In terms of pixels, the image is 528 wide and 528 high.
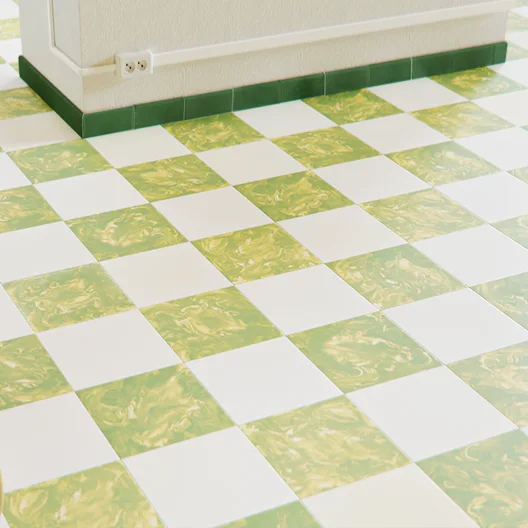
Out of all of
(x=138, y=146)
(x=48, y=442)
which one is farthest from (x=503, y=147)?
(x=48, y=442)

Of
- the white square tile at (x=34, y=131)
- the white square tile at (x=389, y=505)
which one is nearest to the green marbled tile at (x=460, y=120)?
the white square tile at (x=34, y=131)

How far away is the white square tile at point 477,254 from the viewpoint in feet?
9.13

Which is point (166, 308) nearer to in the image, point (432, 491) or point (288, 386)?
point (288, 386)

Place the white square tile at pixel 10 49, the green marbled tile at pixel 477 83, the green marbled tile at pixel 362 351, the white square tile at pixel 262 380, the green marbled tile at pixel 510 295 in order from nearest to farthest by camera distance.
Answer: the white square tile at pixel 262 380 → the green marbled tile at pixel 362 351 → the green marbled tile at pixel 510 295 → the green marbled tile at pixel 477 83 → the white square tile at pixel 10 49

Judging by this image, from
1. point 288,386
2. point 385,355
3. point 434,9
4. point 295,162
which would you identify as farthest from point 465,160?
point 288,386

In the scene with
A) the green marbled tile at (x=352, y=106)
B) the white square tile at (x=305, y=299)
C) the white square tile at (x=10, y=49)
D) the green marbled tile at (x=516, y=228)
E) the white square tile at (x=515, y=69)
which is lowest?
the white square tile at (x=305, y=299)

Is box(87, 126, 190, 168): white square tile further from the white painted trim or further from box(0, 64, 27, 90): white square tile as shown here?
box(0, 64, 27, 90): white square tile

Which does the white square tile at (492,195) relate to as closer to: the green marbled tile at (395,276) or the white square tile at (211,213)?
the green marbled tile at (395,276)

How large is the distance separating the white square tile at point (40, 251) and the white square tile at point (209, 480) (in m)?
0.84

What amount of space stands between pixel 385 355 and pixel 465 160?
1.22 metres

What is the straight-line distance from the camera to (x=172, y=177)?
10.6ft

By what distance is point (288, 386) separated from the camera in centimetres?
230

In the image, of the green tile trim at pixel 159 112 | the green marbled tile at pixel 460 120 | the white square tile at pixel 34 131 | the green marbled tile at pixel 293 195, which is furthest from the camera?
the green marbled tile at pixel 460 120

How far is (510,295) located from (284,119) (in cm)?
131
